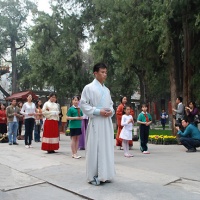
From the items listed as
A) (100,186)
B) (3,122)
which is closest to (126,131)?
(100,186)

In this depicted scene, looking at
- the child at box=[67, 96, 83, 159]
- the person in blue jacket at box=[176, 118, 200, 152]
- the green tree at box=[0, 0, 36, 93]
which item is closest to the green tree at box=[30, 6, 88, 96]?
the green tree at box=[0, 0, 36, 93]

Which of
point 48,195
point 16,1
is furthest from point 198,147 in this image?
point 16,1

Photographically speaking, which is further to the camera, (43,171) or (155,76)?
(155,76)

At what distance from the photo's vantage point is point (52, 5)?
25.1 metres

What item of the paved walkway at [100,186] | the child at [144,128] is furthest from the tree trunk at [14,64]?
the paved walkway at [100,186]

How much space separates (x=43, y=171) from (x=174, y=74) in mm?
9080

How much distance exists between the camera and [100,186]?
16.7 ft

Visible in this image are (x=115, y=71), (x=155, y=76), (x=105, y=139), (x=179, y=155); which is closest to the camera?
(x=105, y=139)

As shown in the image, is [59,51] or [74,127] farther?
[59,51]

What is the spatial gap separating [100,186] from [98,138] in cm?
76

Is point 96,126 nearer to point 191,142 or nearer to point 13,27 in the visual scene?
point 191,142

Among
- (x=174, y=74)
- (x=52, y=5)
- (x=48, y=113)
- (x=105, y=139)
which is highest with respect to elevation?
(x=52, y=5)

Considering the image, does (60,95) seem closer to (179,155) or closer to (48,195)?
(179,155)

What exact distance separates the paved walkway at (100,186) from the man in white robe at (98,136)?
0.21 m
